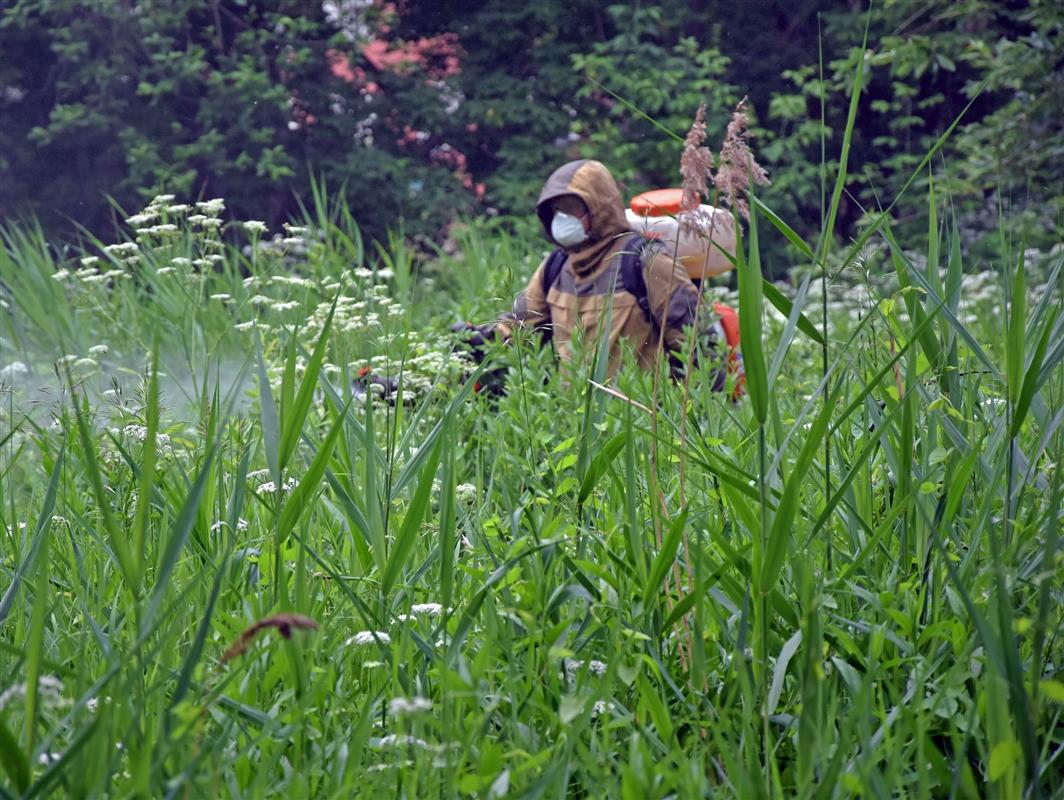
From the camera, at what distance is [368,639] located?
56.9 inches

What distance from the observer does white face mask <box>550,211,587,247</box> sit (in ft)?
14.6

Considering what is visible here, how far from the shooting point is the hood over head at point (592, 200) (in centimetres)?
445

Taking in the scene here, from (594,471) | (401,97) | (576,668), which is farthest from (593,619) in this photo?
(401,97)

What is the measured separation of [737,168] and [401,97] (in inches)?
438

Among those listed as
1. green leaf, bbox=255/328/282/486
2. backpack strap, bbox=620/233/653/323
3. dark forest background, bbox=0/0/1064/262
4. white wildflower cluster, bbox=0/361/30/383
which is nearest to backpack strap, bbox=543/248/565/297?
backpack strap, bbox=620/233/653/323

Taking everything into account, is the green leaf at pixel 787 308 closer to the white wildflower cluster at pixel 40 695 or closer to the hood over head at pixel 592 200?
the white wildflower cluster at pixel 40 695

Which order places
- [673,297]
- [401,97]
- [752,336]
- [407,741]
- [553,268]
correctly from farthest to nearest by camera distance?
[401,97] < [553,268] < [673,297] < [752,336] < [407,741]

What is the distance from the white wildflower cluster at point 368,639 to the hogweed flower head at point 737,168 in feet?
2.23

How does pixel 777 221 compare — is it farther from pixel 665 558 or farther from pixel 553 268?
pixel 553 268

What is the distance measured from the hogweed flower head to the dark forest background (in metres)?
9.72

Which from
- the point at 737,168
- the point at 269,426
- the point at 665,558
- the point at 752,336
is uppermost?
the point at 737,168

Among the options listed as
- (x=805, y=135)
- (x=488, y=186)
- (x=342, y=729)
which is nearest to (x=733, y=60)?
(x=805, y=135)

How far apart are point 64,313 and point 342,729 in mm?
4837

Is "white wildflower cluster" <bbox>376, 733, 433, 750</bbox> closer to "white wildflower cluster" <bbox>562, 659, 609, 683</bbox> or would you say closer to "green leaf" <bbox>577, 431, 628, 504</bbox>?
"white wildflower cluster" <bbox>562, 659, 609, 683</bbox>
